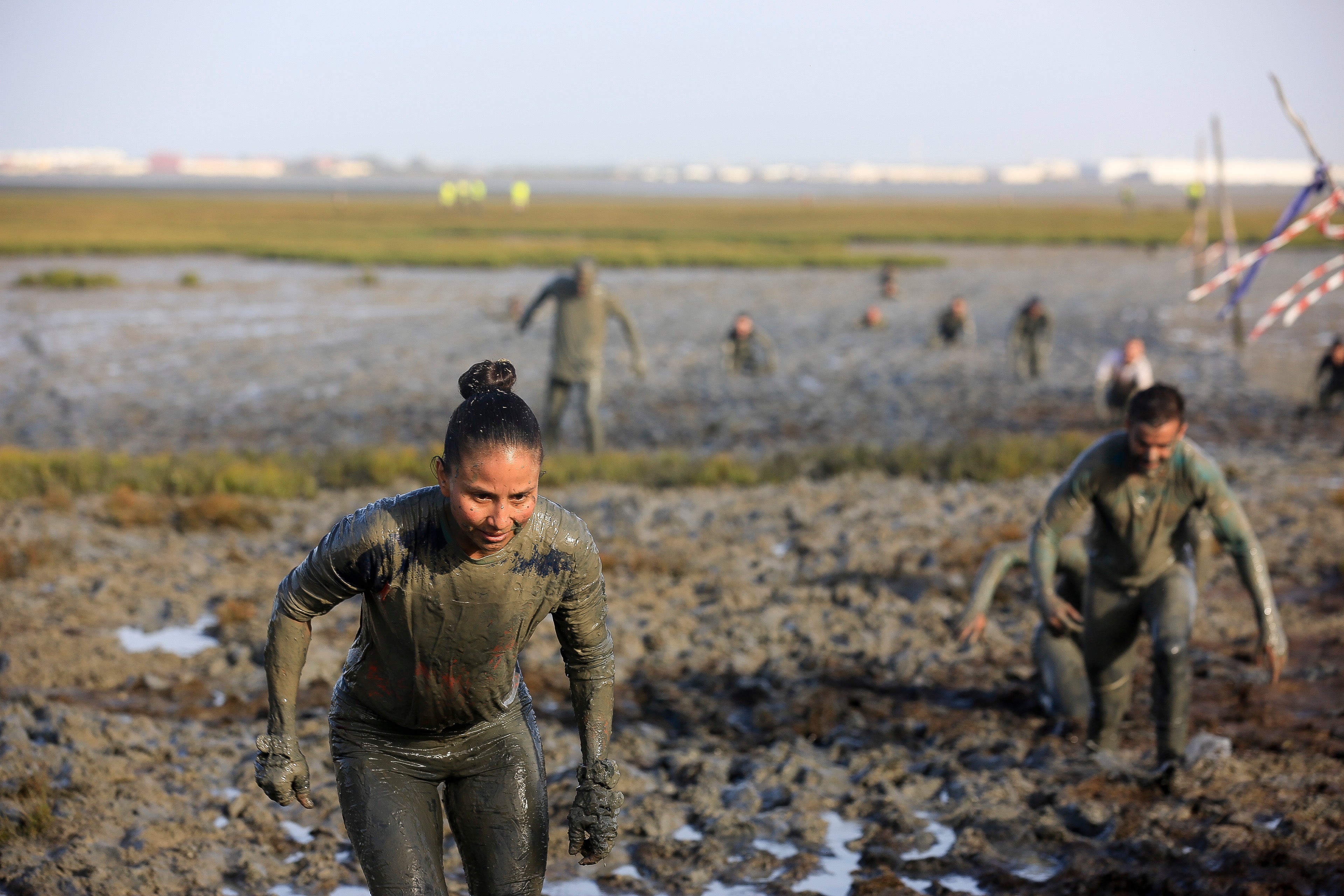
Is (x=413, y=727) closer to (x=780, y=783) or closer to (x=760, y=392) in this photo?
(x=780, y=783)

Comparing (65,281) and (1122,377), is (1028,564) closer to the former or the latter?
(1122,377)

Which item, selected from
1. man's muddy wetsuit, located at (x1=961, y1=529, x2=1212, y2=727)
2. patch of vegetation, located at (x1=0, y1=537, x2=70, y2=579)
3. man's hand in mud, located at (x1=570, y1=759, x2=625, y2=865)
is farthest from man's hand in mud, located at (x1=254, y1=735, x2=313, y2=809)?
patch of vegetation, located at (x1=0, y1=537, x2=70, y2=579)

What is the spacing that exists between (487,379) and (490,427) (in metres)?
0.39

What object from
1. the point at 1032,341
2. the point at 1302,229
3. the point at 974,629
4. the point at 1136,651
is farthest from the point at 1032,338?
the point at 974,629

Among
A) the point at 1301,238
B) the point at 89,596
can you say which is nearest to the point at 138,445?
the point at 89,596

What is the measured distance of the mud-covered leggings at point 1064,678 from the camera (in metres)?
6.95

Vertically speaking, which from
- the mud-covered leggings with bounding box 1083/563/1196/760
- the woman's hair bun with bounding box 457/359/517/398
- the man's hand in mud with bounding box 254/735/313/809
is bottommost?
the mud-covered leggings with bounding box 1083/563/1196/760

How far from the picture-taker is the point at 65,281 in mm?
34531

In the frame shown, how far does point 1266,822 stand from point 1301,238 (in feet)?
184

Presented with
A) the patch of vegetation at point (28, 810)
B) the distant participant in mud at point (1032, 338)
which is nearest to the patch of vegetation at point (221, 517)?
the patch of vegetation at point (28, 810)

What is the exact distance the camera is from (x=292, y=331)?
26609 millimetres

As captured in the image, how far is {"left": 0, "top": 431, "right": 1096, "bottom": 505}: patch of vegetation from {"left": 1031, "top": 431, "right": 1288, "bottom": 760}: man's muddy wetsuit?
719cm

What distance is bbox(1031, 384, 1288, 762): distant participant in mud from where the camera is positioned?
17.9ft

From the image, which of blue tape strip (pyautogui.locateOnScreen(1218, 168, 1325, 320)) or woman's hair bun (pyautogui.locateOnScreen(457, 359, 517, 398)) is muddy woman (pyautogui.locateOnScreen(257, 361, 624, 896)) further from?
blue tape strip (pyautogui.locateOnScreen(1218, 168, 1325, 320))
